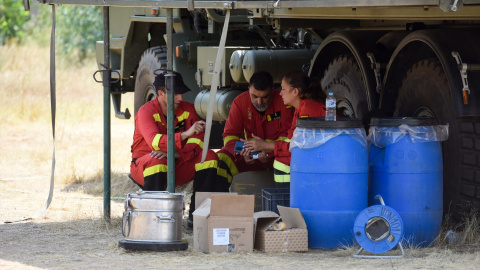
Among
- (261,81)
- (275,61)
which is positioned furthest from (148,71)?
(261,81)

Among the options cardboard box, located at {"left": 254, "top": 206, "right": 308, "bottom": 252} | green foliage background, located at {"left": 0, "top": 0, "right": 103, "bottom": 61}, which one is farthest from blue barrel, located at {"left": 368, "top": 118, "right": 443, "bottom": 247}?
green foliage background, located at {"left": 0, "top": 0, "right": 103, "bottom": 61}

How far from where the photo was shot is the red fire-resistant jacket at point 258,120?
7.68m

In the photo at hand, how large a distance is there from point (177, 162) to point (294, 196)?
1.42 metres

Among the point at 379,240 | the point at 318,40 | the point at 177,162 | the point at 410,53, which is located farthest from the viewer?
the point at 318,40

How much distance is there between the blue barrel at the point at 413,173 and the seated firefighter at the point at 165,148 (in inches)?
59.6

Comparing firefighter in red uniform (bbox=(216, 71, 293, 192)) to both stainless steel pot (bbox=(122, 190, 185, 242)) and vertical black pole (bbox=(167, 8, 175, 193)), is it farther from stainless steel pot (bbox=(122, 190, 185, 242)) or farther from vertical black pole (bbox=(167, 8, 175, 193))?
stainless steel pot (bbox=(122, 190, 185, 242))

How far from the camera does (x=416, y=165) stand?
623 cm

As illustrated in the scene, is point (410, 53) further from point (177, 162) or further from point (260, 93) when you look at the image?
point (177, 162)

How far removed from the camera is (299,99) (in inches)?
275

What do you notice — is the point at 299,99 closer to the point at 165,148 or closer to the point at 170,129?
the point at 170,129

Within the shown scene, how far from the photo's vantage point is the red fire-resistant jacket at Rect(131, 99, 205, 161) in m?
7.33

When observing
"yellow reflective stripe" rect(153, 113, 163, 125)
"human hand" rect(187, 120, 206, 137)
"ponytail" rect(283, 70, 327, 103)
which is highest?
"ponytail" rect(283, 70, 327, 103)

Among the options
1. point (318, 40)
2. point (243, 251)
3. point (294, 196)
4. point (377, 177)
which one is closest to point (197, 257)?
point (243, 251)

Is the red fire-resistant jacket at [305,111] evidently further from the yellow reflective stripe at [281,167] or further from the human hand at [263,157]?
the human hand at [263,157]
